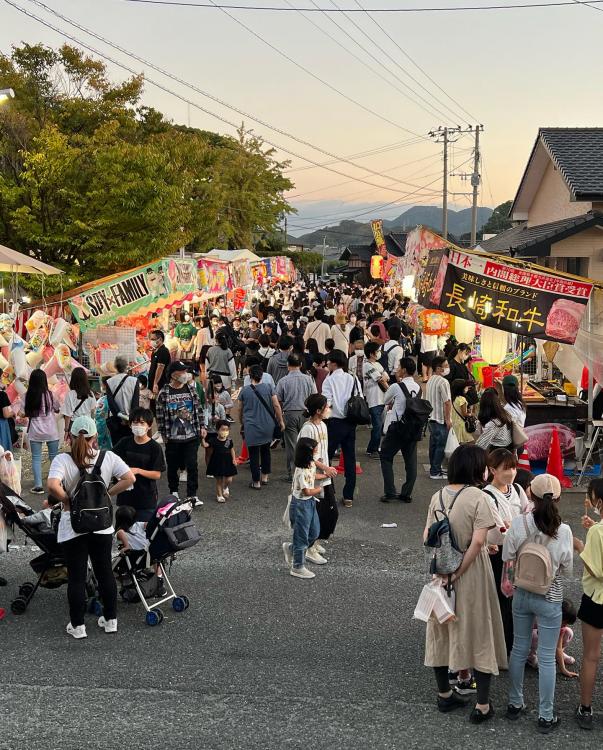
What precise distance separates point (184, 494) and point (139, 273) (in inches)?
177

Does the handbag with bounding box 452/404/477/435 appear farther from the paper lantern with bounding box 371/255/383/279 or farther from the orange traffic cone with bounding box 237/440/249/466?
the paper lantern with bounding box 371/255/383/279

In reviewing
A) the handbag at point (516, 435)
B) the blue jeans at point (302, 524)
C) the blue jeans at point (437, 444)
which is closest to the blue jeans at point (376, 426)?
the blue jeans at point (437, 444)

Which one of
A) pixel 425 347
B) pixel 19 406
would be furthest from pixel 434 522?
pixel 425 347

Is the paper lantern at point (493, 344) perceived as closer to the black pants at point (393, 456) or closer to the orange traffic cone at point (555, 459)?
the orange traffic cone at point (555, 459)

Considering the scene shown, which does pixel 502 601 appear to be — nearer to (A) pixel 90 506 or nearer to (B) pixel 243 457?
(A) pixel 90 506

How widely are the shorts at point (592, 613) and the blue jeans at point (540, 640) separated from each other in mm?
146

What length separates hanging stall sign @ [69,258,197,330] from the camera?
1169 centimetres

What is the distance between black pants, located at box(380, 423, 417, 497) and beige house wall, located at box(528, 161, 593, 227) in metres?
9.17

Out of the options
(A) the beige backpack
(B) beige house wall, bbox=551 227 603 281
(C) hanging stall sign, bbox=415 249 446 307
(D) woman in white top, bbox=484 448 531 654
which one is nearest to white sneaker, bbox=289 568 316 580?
(D) woman in white top, bbox=484 448 531 654

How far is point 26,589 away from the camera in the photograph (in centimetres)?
601

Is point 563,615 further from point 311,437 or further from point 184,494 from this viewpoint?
point 184,494

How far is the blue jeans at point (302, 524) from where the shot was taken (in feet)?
21.2

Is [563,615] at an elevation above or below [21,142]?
below

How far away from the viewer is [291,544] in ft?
22.7
